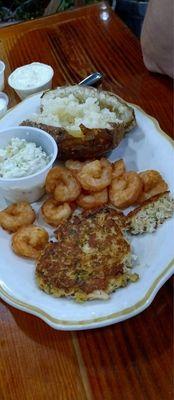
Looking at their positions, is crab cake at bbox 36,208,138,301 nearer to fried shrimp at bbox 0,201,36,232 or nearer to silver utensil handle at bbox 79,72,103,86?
fried shrimp at bbox 0,201,36,232

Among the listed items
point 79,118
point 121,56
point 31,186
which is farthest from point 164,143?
point 121,56

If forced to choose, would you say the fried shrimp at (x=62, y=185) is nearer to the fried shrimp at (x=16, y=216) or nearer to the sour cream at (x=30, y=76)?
the fried shrimp at (x=16, y=216)

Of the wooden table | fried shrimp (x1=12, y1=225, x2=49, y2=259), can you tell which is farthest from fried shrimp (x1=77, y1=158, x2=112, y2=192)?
the wooden table

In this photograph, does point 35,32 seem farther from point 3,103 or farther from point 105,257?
point 105,257

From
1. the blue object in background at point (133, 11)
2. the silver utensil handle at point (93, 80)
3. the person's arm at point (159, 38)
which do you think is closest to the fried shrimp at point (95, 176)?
the silver utensil handle at point (93, 80)

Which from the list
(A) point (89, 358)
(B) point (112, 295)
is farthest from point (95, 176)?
(A) point (89, 358)

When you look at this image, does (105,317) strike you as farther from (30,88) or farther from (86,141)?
(30,88)

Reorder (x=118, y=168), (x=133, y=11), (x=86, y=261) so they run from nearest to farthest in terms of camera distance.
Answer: (x=86, y=261)
(x=118, y=168)
(x=133, y=11)
